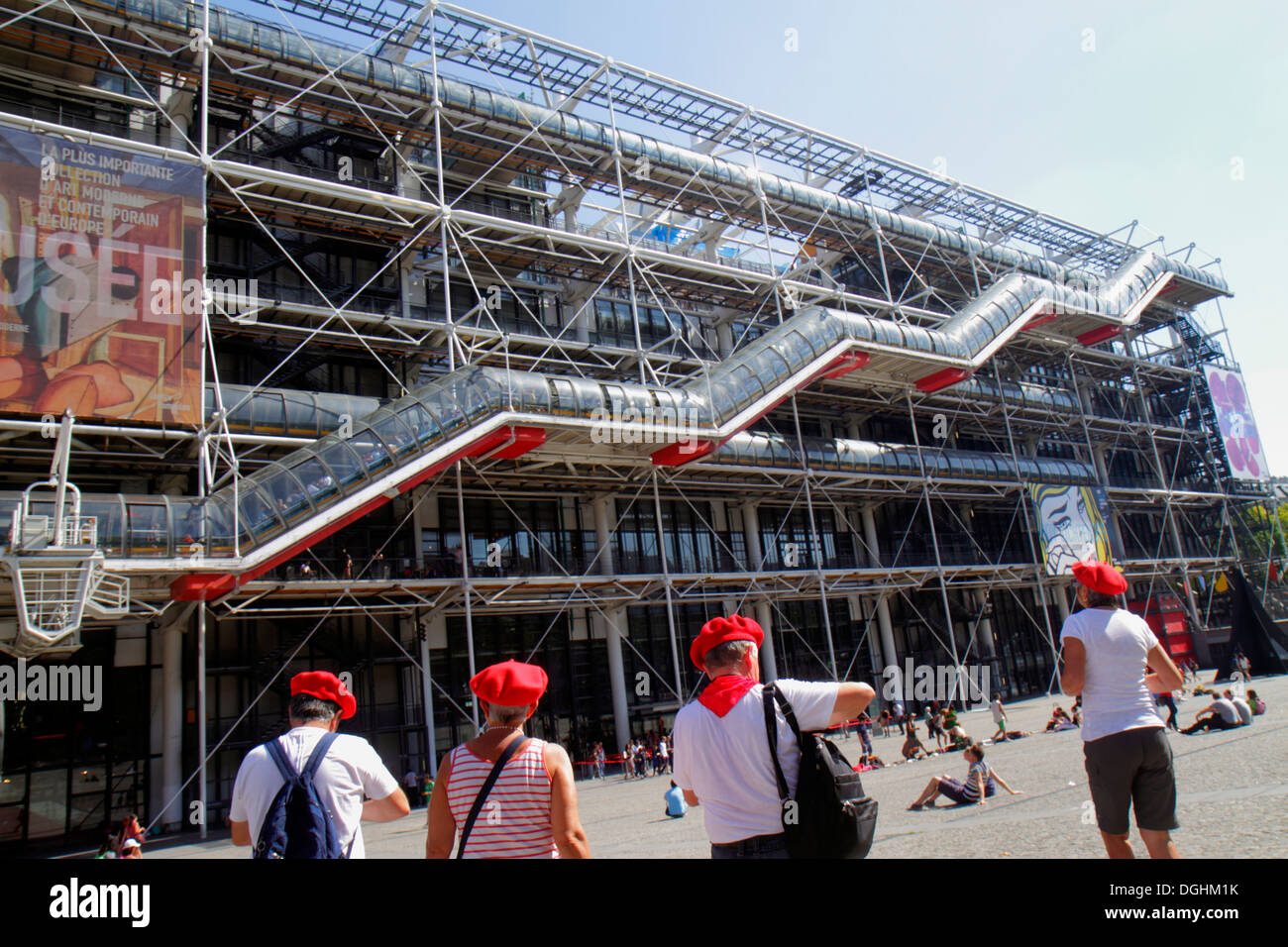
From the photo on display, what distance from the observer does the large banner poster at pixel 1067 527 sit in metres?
29.5

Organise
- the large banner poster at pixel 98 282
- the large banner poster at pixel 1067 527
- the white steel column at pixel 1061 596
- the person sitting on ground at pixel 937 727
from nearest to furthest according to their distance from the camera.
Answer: the large banner poster at pixel 98 282 → the person sitting on ground at pixel 937 727 → the large banner poster at pixel 1067 527 → the white steel column at pixel 1061 596

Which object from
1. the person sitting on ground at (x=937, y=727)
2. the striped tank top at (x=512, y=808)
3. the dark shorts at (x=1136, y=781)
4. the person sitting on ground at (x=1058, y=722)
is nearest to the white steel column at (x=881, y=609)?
the person sitting on ground at (x=937, y=727)

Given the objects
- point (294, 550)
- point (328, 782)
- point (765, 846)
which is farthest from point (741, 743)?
point (294, 550)

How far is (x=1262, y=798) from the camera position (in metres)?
6.04

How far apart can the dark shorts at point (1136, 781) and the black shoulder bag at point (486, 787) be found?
7.63ft

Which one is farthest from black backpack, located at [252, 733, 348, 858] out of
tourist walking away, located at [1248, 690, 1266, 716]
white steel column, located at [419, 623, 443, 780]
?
white steel column, located at [419, 623, 443, 780]

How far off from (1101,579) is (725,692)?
6.63 ft

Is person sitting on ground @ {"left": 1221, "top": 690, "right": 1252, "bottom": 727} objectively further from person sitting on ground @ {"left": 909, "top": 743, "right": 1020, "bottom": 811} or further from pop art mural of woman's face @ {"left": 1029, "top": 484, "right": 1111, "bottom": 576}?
pop art mural of woman's face @ {"left": 1029, "top": 484, "right": 1111, "bottom": 576}

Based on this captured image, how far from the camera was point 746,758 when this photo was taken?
2803 mm

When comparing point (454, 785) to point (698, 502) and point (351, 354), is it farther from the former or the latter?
point (698, 502)

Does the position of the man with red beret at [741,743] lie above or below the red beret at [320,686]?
below

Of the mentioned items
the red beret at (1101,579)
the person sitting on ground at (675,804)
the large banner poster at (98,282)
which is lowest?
the person sitting on ground at (675,804)

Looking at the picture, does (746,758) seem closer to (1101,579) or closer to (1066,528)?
(1101,579)

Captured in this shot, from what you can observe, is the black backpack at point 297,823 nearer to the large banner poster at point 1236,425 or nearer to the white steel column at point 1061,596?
the white steel column at point 1061,596
